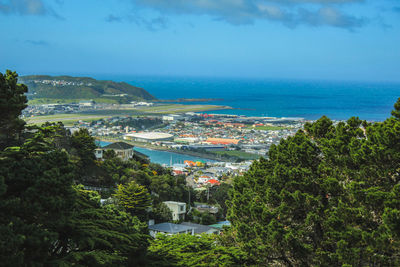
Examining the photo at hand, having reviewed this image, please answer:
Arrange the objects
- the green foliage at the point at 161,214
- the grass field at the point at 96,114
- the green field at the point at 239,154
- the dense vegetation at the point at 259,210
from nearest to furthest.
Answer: the dense vegetation at the point at 259,210
the green foliage at the point at 161,214
the green field at the point at 239,154
the grass field at the point at 96,114

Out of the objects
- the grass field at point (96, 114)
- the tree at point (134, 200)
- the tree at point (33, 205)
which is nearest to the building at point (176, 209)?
the tree at point (134, 200)

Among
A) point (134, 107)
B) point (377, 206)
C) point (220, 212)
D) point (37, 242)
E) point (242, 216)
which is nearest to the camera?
point (37, 242)

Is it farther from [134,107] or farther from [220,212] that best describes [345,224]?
[134,107]

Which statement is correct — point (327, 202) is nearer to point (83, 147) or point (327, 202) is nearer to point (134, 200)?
point (134, 200)

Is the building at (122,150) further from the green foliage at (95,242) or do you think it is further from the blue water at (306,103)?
the blue water at (306,103)

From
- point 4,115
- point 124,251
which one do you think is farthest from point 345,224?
point 4,115
